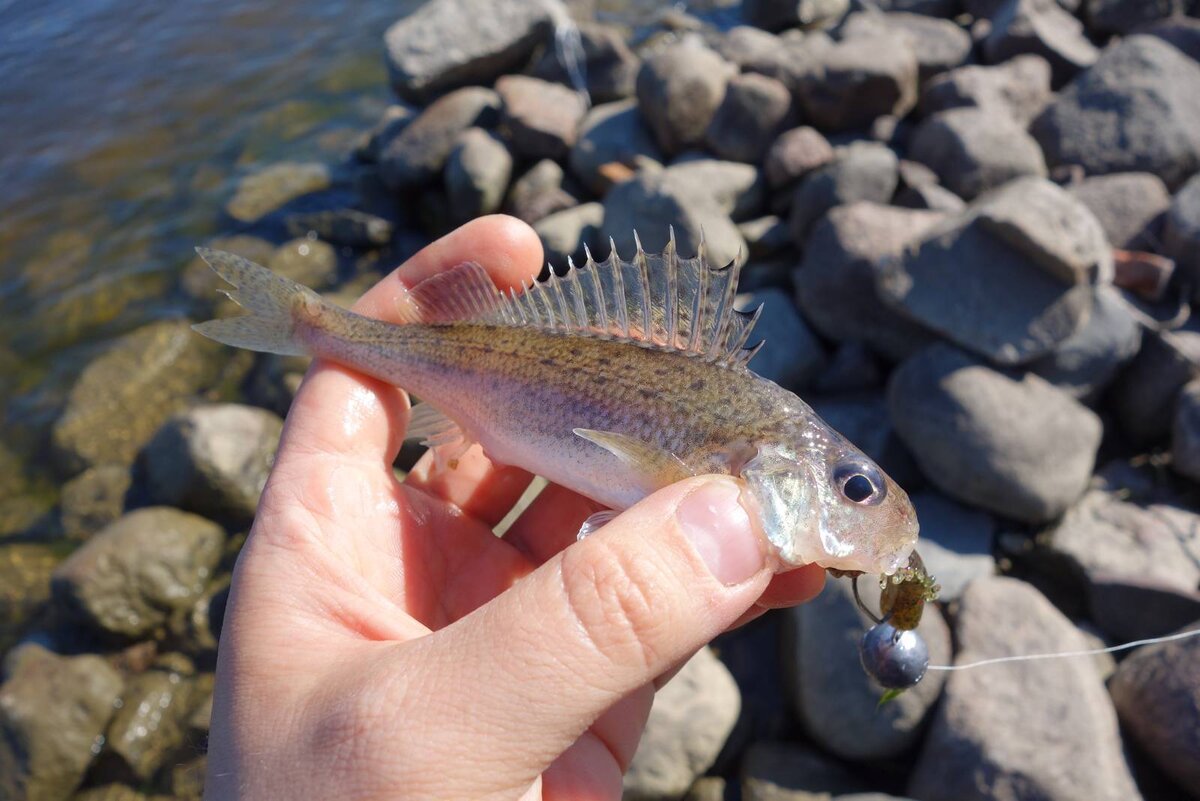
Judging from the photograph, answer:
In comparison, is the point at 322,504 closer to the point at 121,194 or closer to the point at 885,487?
the point at 885,487

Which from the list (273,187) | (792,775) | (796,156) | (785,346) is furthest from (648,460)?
(273,187)

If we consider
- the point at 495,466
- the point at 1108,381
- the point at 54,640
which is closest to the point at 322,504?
the point at 495,466

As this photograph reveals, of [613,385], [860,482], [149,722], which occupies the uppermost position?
[613,385]

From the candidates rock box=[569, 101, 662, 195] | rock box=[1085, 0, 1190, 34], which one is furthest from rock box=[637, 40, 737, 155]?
rock box=[1085, 0, 1190, 34]

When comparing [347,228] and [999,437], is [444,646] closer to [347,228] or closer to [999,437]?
[999,437]

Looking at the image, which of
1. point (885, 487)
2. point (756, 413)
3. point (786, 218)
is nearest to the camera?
point (885, 487)
